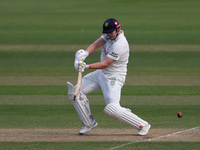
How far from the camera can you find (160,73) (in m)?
14.3

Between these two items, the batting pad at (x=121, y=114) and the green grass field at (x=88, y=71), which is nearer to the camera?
the batting pad at (x=121, y=114)

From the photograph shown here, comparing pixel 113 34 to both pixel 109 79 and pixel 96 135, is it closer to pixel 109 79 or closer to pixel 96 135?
pixel 109 79

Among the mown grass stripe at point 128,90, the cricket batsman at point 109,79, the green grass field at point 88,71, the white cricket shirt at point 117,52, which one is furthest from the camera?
the mown grass stripe at point 128,90

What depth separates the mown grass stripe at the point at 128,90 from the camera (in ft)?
37.4

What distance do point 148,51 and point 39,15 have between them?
13091 millimetres

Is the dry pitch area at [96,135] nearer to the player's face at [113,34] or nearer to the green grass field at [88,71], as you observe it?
the green grass field at [88,71]

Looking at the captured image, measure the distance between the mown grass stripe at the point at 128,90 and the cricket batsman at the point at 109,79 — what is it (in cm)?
384

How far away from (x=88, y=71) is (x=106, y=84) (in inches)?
294

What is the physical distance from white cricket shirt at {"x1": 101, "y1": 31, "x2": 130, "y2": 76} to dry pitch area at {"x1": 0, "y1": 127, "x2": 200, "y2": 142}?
89 cm

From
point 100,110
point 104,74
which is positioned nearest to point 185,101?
point 100,110

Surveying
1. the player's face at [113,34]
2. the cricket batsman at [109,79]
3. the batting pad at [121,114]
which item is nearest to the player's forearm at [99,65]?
the cricket batsman at [109,79]

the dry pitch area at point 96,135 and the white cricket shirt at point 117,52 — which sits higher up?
the white cricket shirt at point 117,52

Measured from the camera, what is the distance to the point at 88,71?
15.0 meters
